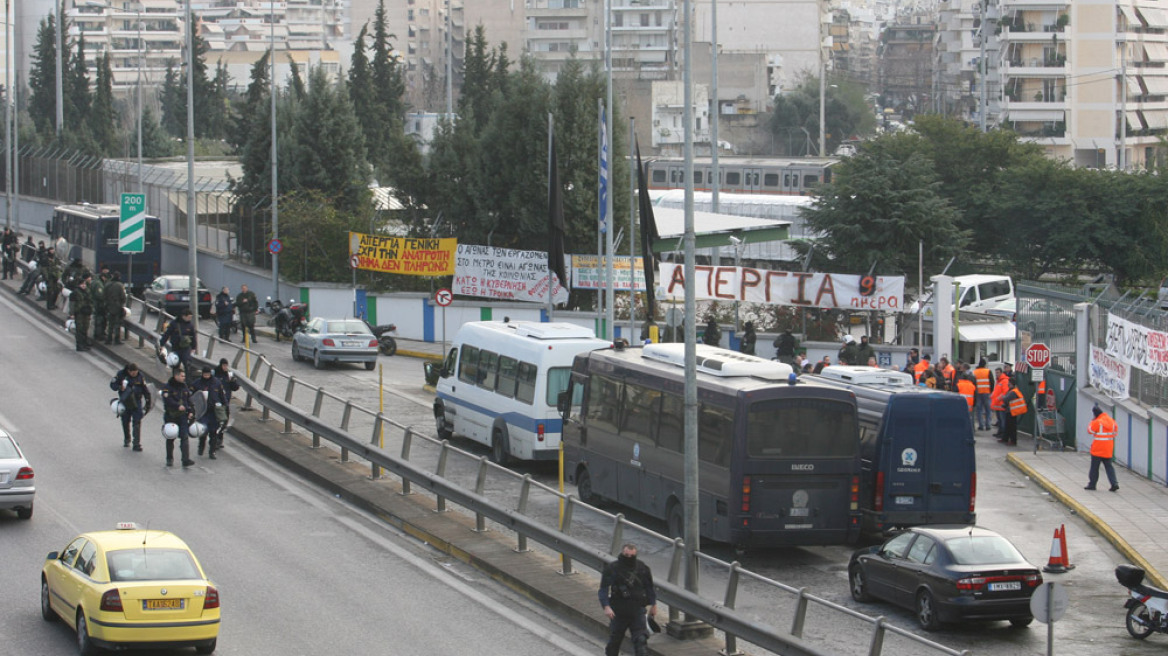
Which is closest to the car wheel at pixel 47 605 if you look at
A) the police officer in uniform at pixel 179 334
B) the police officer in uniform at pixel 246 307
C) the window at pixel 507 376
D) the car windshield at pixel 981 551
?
the car windshield at pixel 981 551

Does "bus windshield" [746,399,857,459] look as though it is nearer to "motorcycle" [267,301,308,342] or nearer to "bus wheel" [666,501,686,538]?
"bus wheel" [666,501,686,538]

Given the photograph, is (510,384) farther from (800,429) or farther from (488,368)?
(800,429)

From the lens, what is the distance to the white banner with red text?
37469 millimetres

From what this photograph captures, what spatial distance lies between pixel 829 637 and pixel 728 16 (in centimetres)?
14050

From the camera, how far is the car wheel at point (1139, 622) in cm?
1538

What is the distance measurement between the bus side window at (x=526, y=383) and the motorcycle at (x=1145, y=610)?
11450 millimetres

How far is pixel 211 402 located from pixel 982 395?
57.1ft

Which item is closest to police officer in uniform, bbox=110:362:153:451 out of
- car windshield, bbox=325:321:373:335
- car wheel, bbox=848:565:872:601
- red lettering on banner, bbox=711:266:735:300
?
car wheel, bbox=848:565:872:601

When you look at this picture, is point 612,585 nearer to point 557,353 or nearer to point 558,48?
point 557,353

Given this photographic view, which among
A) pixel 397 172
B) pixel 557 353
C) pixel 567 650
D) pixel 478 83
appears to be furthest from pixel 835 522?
pixel 478 83

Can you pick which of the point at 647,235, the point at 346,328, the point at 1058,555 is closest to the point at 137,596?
the point at 1058,555

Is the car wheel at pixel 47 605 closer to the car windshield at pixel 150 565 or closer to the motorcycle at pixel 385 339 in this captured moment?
→ the car windshield at pixel 150 565

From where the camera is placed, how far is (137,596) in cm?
1312

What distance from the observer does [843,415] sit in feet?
62.6
